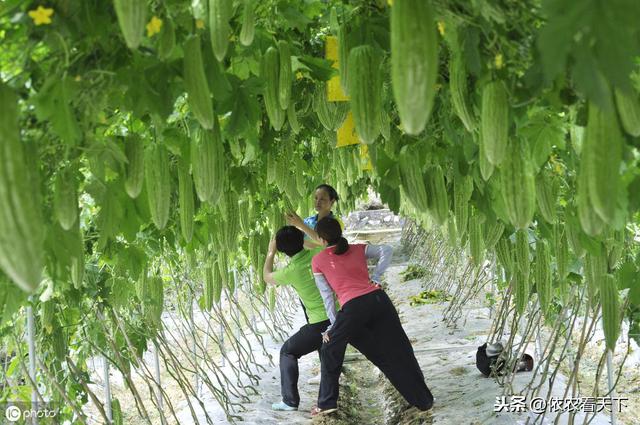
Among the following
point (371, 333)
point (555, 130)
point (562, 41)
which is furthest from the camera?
point (371, 333)

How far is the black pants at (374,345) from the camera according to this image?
19.3 ft

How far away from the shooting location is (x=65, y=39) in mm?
1952

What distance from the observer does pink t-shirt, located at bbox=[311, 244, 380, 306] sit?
5.89m

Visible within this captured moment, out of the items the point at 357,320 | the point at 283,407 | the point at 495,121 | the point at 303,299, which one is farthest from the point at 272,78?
the point at 283,407

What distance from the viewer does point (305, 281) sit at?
6617 mm

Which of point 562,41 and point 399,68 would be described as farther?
point 399,68

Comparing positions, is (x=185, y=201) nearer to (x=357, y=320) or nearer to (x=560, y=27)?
(x=560, y=27)

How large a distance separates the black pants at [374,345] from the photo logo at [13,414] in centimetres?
253

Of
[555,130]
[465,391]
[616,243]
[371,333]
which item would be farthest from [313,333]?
[555,130]

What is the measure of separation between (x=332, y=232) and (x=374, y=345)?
109cm

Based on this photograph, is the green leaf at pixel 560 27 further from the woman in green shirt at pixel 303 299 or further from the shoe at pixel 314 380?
the shoe at pixel 314 380

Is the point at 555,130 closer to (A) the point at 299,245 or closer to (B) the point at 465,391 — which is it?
(A) the point at 299,245

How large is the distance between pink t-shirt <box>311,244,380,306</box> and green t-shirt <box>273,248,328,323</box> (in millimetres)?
569

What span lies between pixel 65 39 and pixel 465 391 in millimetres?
5823
